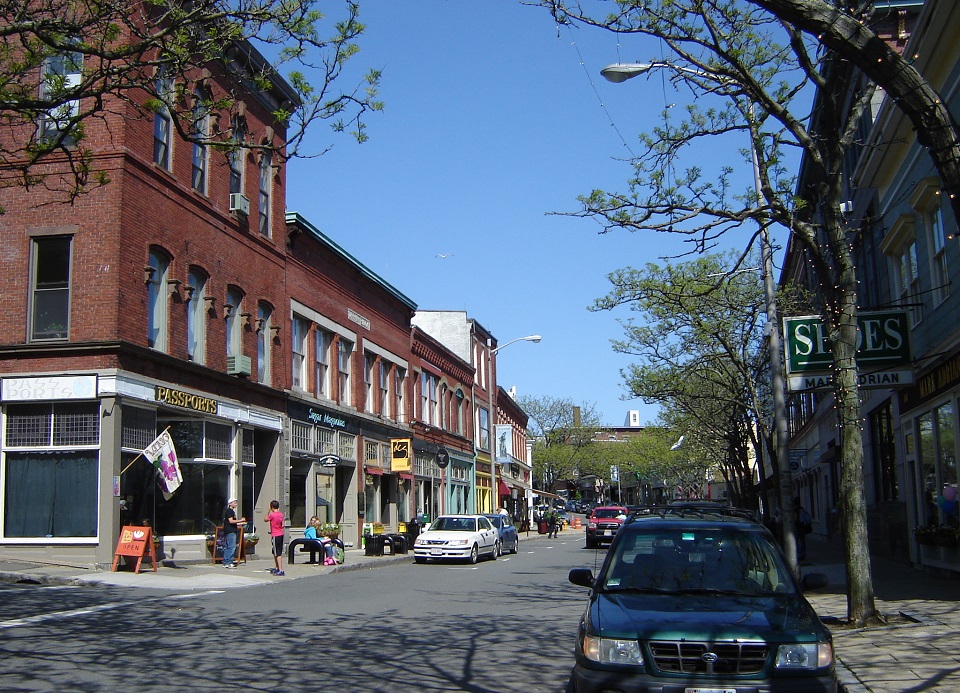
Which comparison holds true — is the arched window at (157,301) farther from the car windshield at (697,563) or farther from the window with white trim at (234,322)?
the car windshield at (697,563)

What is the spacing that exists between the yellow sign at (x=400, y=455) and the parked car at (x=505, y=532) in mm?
5033

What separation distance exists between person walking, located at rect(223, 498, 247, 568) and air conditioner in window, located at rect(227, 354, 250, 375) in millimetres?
4114

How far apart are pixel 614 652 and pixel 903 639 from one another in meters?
6.28

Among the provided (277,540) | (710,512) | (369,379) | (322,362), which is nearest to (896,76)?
(710,512)

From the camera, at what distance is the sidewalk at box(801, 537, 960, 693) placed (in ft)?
29.1

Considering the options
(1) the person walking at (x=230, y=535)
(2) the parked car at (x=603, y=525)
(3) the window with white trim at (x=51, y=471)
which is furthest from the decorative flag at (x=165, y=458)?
(2) the parked car at (x=603, y=525)

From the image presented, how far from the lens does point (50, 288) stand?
21.6 m

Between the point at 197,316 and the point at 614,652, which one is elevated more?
the point at 197,316

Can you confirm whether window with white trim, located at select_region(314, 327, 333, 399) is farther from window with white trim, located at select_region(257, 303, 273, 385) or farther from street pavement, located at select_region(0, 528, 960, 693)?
street pavement, located at select_region(0, 528, 960, 693)

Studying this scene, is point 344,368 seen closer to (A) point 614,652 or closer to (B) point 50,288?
(B) point 50,288

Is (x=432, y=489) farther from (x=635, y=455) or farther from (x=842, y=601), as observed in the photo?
(x=635, y=455)

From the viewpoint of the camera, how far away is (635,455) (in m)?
106

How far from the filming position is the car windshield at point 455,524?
97.6 ft

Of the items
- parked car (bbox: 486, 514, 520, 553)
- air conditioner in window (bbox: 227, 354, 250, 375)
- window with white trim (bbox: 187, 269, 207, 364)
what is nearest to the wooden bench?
air conditioner in window (bbox: 227, 354, 250, 375)
